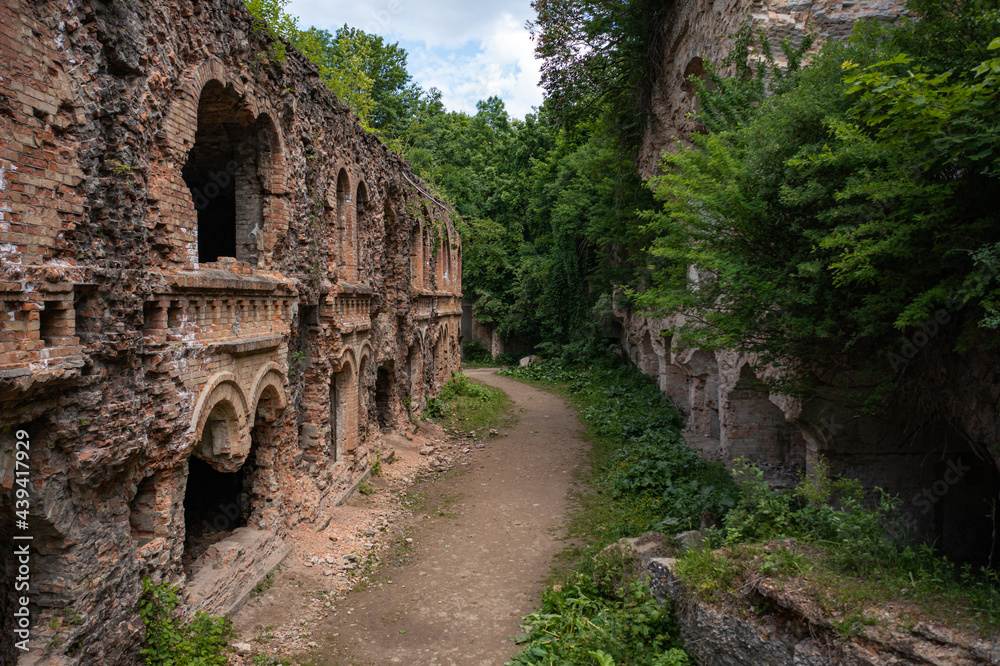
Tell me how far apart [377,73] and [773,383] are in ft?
115

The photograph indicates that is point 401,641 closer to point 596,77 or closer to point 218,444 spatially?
point 218,444

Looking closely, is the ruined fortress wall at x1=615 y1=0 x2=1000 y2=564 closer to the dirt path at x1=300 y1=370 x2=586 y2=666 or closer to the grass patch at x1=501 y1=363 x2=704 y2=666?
the grass patch at x1=501 y1=363 x2=704 y2=666

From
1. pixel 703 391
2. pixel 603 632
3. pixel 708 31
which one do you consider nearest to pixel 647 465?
pixel 703 391

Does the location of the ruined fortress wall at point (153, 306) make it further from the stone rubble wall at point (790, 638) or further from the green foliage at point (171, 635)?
the stone rubble wall at point (790, 638)

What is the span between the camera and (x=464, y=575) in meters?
9.04

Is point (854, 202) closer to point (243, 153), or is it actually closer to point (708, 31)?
point (243, 153)

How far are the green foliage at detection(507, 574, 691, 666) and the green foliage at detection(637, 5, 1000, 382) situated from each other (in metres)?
3.33

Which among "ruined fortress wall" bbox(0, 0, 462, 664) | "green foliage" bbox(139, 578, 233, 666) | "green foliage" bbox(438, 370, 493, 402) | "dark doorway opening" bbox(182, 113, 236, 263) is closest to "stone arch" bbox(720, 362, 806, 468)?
"ruined fortress wall" bbox(0, 0, 462, 664)

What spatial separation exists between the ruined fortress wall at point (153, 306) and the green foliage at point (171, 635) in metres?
→ 0.18

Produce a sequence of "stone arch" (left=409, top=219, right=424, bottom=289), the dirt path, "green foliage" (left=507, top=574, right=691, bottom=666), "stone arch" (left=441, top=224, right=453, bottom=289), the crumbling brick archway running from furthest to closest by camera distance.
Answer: "stone arch" (left=441, top=224, right=453, bottom=289)
"stone arch" (left=409, top=219, right=424, bottom=289)
the crumbling brick archway
the dirt path
"green foliage" (left=507, top=574, right=691, bottom=666)

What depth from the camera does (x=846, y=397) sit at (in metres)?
6.71

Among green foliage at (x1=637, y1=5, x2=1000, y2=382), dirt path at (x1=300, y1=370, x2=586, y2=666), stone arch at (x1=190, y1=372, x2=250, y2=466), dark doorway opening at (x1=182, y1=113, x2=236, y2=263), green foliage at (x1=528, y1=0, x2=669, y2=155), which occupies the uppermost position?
green foliage at (x1=528, y1=0, x2=669, y2=155)

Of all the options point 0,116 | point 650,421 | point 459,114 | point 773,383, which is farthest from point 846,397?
point 459,114

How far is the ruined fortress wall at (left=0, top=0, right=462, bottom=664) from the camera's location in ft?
14.4
